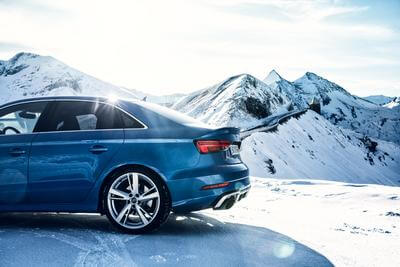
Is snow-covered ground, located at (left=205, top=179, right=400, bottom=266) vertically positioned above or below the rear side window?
below

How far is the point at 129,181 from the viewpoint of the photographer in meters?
4.89

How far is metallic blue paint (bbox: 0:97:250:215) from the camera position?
4824 millimetres

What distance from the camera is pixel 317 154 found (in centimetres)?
6800

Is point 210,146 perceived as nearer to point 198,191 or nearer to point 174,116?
point 198,191

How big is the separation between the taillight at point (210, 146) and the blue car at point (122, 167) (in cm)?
1

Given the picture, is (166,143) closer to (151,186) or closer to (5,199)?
(151,186)

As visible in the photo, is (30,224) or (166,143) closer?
(166,143)

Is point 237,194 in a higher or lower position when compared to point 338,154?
higher

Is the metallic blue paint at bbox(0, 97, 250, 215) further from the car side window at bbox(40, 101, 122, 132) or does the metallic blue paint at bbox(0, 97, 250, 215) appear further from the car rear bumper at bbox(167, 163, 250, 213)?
the car side window at bbox(40, 101, 122, 132)

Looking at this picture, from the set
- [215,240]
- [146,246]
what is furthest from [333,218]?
[146,246]

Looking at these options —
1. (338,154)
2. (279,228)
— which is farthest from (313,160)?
(279,228)

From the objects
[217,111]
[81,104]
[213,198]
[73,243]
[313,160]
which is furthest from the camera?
[217,111]

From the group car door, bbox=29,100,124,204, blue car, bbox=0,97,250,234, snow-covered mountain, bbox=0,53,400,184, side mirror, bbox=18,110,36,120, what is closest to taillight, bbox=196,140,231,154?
blue car, bbox=0,97,250,234

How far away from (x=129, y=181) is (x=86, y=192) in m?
0.50
